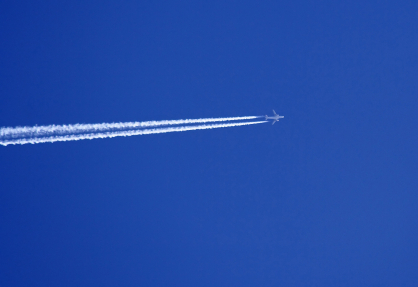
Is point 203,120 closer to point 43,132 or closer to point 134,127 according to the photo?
point 134,127

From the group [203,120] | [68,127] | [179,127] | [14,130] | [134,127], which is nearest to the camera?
[14,130]

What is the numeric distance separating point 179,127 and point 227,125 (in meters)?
4.30

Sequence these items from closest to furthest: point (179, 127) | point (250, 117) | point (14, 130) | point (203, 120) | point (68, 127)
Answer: point (14, 130)
point (68, 127)
point (179, 127)
point (203, 120)
point (250, 117)

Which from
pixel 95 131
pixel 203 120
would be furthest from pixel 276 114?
pixel 95 131

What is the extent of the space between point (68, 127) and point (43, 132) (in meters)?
1.25

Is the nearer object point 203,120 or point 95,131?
point 95,131

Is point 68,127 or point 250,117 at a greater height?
point 250,117

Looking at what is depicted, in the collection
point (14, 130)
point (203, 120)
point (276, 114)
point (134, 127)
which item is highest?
point (276, 114)

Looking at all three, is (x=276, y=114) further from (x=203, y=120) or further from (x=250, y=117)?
(x=203, y=120)

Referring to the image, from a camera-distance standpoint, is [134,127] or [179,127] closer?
[134,127]

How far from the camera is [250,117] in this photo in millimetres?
25250

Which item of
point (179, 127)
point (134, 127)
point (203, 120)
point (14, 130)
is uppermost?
point (203, 120)

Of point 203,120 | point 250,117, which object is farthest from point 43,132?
point 250,117

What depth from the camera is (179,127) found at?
2144cm
